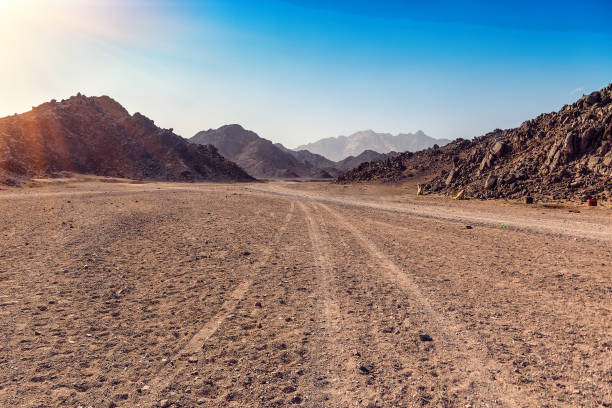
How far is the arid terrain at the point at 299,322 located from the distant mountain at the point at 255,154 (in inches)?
4927

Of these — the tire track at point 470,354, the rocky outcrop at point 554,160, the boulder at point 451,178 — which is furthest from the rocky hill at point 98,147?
the rocky outcrop at point 554,160

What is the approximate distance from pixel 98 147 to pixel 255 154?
311 ft

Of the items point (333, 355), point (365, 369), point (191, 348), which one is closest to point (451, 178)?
point (333, 355)

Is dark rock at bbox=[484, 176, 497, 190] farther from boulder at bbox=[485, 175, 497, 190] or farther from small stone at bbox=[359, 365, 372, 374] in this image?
small stone at bbox=[359, 365, 372, 374]

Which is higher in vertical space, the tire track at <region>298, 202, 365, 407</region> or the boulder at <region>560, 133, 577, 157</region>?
the boulder at <region>560, 133, 577, 157</region>

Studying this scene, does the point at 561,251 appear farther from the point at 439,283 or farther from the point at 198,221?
the point at 198,221

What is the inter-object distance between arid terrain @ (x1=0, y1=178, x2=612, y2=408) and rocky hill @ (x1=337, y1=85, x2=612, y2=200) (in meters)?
18.1

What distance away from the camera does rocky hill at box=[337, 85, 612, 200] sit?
2556cm

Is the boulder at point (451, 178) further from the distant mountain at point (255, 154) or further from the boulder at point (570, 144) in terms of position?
the distant mountain at point (255, 154)

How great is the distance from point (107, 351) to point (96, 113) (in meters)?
90.4

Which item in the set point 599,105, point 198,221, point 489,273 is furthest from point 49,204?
point 599,105

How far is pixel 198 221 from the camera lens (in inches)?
599

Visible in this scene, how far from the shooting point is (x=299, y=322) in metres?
5.69

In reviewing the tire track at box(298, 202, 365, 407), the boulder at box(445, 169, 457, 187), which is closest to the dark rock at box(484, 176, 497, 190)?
the boulder at box(445, 169, 457, 187)
